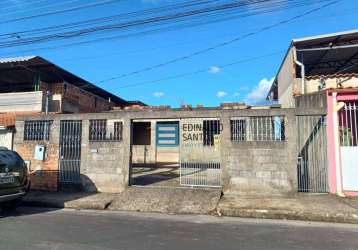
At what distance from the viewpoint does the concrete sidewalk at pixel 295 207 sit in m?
8.66

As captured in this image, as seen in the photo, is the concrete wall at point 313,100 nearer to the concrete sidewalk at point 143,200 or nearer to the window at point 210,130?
the window at point 210,130

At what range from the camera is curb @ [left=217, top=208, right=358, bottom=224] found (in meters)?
8.53

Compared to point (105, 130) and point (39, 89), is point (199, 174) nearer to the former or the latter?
point (105, 130)

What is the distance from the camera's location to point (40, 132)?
13180 mm

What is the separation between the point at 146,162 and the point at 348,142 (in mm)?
14323

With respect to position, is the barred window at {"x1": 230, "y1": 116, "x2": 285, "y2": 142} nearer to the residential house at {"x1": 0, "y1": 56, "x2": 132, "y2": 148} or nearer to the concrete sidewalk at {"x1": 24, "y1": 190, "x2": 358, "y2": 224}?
the concrete sidewalk at {"x1": 24, "y1": 190, "x2": 358, "y2": 224}

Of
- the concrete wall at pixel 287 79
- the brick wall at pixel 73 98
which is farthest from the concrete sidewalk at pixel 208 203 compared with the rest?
the brick wall at pixel 73 98

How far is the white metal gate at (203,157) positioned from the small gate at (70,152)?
11.5 feet

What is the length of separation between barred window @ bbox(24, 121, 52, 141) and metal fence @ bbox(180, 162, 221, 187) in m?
4.81

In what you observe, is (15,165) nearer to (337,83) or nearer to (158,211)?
(158,211)

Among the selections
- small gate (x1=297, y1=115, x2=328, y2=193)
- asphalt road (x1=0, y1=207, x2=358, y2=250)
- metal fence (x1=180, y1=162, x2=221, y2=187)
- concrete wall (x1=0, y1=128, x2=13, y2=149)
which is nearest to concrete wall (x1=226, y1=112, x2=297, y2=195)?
small gate (x1=297, y1=115, x2=328, y2=193)

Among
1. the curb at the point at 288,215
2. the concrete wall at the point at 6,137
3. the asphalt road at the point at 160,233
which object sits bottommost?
the asphalt road at the point at 160,233

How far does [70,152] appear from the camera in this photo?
12.8 m

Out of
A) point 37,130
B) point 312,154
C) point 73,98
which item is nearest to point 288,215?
point 312,154
